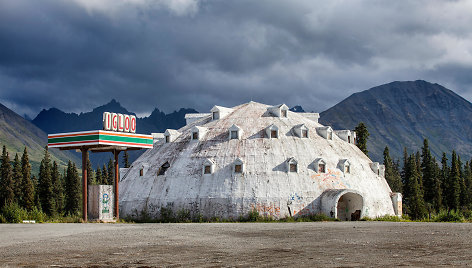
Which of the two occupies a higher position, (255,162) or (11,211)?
(255,162)

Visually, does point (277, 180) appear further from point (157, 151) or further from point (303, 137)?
point (157, 151)

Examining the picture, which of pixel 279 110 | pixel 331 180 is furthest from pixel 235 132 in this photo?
pixel 331 180

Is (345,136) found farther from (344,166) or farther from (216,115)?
(216,115)

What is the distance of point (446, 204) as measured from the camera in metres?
117

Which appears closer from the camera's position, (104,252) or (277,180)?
(104,252)

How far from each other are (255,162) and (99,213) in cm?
1642

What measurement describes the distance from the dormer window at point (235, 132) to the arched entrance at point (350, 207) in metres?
12.9

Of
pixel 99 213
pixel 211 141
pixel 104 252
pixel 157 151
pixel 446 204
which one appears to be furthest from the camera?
pixel 446 204

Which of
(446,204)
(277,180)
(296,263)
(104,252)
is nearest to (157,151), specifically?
(277,180)

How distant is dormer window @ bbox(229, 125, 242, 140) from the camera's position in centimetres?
5716

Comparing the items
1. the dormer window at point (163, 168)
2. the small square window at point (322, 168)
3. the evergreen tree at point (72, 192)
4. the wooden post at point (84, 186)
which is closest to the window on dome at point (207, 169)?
the dormer window at point (163, 168)

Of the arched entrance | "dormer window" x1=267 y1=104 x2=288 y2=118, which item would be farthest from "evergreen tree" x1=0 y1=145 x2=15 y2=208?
the arched entrance

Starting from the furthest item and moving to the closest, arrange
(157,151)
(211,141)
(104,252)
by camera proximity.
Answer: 1. (157,151)
2. (211,141)
3. (104,252)

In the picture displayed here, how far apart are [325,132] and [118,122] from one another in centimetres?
2406
